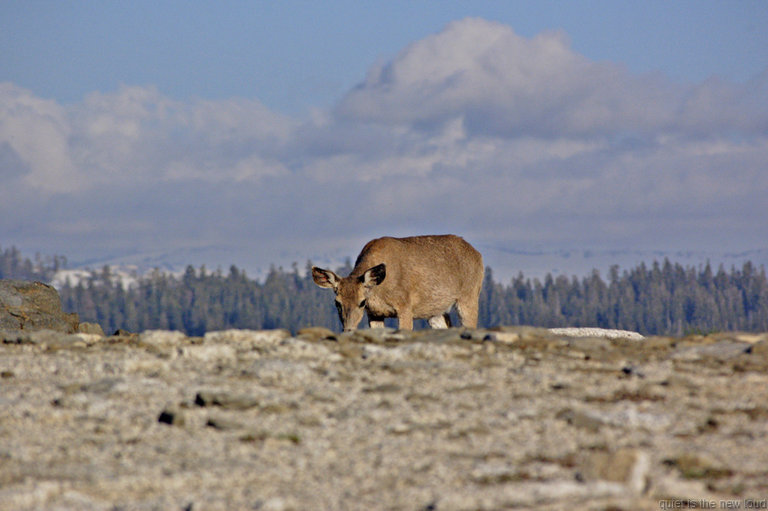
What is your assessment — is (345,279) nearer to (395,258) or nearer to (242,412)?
(395,258)

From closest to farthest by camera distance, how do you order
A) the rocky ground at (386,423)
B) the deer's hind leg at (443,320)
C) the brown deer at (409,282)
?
1. the rocky ground at (386,423)
2. the brown deer at (409,282)
3. the deer's hind leg at (443,320)

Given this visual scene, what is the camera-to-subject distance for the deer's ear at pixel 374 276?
23.7 m

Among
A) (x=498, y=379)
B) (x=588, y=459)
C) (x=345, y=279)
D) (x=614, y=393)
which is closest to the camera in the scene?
(x=588, y=459)

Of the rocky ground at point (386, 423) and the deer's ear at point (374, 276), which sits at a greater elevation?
the deer's ear at point (374, 276)

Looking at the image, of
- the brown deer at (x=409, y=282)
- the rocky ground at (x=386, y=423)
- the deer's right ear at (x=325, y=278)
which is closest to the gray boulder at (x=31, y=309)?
the deer's right ear at (x=325, y=278)

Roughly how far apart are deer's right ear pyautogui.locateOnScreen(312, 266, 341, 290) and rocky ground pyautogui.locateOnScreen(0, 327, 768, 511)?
8868 millimetres

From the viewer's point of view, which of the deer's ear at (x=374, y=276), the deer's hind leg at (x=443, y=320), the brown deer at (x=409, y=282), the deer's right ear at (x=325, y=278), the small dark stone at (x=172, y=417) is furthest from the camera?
the deer's hind leg at (x=443, y=320)

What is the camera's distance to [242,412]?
10812 millimetres

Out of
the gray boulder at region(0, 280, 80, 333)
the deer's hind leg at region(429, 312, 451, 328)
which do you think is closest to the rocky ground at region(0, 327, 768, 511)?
the gray boulder at region(0, 280, 80, 333)

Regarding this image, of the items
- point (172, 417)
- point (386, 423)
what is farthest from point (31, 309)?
point (386, 423)

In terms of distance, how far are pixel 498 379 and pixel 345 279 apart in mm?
12391

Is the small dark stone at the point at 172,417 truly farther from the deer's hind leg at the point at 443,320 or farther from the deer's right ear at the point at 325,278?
the deer's hind leg at the point at 443,320

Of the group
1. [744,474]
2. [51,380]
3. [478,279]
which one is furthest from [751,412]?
[478,279]

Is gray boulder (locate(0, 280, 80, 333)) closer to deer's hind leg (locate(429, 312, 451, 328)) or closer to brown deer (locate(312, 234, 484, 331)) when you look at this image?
brown deer (locate(312, 234, 484, 331))
